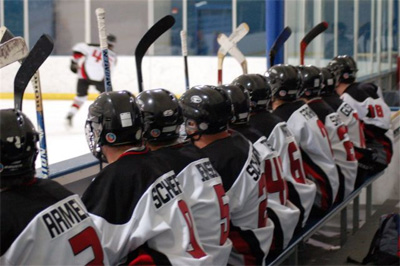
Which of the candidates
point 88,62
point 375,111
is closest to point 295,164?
point 375,111

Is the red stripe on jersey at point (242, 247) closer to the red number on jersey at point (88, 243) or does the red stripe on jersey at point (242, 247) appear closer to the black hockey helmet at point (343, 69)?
the red number on jersey at point (88, 243)

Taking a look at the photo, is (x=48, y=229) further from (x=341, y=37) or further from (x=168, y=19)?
(x=341, y=37)

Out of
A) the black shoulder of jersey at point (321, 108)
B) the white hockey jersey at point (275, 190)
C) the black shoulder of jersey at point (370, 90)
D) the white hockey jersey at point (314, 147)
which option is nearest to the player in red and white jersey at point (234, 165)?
the white hockey jersey at point (275, 190)

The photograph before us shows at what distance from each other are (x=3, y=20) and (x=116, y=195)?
953cm

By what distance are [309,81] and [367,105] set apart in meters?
0.99

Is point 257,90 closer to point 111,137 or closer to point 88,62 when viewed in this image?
point 111,137

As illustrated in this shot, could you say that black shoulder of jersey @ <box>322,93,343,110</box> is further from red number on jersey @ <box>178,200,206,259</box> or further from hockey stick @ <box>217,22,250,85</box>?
red number on jersey @ <box>178,200,206,259</box>

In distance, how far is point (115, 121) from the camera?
221 cm

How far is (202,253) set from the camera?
2205 millimetres

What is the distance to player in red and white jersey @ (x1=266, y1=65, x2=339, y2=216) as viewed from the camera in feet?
12.0

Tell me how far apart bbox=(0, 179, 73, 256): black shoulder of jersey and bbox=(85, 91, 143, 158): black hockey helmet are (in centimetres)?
42

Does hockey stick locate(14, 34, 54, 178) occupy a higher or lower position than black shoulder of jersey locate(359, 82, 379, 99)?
higher

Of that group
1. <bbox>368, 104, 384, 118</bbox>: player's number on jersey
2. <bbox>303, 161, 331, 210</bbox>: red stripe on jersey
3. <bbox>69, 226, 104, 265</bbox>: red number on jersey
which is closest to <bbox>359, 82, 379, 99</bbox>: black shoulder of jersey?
<bbox>368, 104, 384, 118</bbox>: player's number on jersey

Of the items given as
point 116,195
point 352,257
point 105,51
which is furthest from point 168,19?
point 352,257
